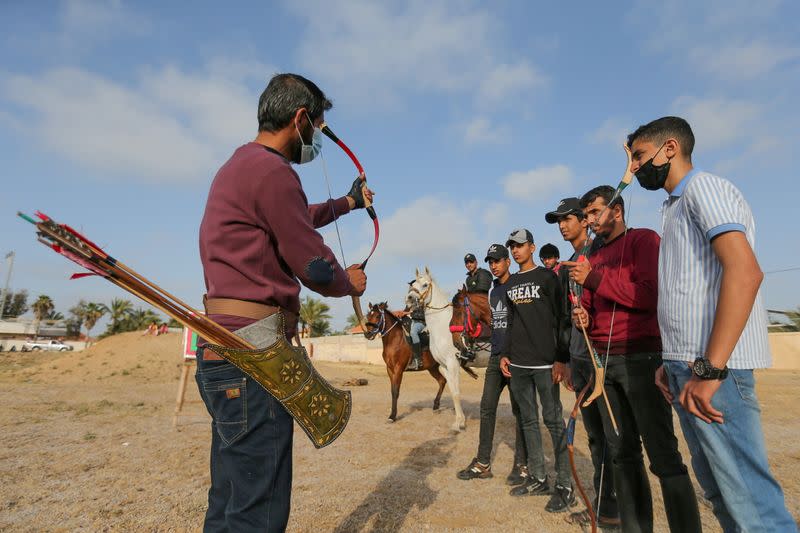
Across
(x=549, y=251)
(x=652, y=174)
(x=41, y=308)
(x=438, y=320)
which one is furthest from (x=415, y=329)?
(x=41, y=308)

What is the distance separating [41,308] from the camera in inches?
2549

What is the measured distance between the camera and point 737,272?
182cm

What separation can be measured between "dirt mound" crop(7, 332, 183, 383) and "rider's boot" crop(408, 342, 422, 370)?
1246cm

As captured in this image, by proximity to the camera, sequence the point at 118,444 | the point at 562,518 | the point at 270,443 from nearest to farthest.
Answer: the point at 270,443 < the point at 562,518 < the point at 118,444

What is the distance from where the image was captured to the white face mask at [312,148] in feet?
7.27

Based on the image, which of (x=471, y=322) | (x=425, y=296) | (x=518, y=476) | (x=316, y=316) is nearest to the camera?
(x=518, y=476)

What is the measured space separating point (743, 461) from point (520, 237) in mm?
3407

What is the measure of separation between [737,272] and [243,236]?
6.81ft

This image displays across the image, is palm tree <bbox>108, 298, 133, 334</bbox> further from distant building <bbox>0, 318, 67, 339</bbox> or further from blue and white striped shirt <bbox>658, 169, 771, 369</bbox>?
blue and white striped shirt <bbox>658, 169, 771, 369</bbox>

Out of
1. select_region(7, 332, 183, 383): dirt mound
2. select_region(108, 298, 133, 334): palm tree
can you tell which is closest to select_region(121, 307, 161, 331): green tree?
select_region(108, 298, 133, 334): palm tree

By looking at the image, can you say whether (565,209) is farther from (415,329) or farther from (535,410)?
(415,329)

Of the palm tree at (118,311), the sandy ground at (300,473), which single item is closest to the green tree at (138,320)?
the palm tree at (118,311)

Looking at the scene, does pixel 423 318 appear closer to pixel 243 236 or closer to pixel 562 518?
pixel 562 518

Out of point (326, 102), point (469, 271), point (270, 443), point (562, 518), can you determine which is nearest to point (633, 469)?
point (562, 518)
